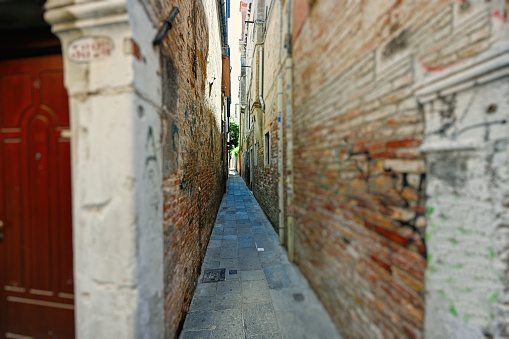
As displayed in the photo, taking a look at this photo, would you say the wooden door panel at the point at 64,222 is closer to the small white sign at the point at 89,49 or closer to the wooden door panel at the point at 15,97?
the wooden door panel at the point at 15,97

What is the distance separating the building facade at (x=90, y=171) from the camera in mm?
1343

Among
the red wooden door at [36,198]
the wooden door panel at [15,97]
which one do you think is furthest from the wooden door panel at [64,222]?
the wooden door panel at [15,97]

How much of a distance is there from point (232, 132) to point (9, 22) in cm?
2014

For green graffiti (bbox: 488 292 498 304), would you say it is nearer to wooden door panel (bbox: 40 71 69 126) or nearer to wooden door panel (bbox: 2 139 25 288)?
wooden door panel (bbox: 40 71 69 126)

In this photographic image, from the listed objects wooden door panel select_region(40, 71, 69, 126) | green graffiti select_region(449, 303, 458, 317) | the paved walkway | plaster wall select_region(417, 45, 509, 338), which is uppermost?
wooden door panel select_region(40, 71, 69, 126)

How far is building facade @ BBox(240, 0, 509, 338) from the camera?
100 cm

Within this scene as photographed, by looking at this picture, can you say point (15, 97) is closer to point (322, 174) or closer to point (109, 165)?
point (109, 165)

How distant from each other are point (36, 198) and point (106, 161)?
89 cm

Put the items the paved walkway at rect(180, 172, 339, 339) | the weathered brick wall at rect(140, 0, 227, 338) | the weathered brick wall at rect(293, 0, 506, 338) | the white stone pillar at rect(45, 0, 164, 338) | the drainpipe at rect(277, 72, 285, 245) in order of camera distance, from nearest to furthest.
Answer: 1. the weathered brick wall at rect(293, 0, 506, 338)
2. the white stone pillar at rect(45, 0, 164, 338)
3. the weathered brick wall at rect(140, 0, 227, 338)
4. the paved walkway at rect(180, 172, 339, 339)
5. the drainpipe at rect(277, 72, 285, 245)

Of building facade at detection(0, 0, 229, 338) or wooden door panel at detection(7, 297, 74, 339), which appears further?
wooden door panel at detection(7, 297, 74, 339)

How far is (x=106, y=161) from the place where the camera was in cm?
135

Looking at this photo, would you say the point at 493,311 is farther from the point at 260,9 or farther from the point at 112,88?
the point at 260,9

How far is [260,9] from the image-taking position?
695 centimetres

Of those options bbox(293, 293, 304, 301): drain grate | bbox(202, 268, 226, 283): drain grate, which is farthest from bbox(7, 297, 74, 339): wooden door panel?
bbox(293, 293, 304, 301): drain grate
